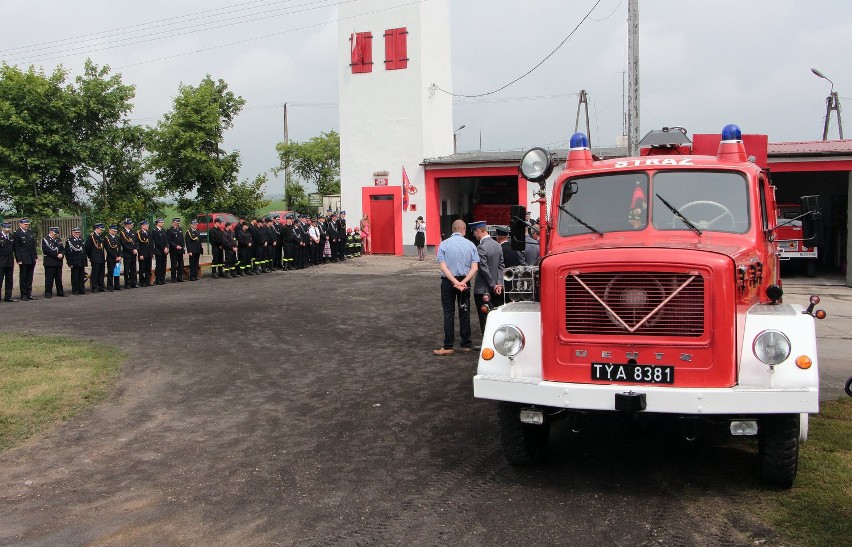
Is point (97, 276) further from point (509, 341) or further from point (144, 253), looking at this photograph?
point (509, 341)

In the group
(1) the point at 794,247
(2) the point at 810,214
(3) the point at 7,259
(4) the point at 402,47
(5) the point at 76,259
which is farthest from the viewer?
(4) the point at 402,47

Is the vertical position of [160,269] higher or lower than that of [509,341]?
lower

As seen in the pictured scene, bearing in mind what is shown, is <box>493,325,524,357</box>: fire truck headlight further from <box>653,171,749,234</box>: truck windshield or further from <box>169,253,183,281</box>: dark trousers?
<box>169,253,183,281</box>: dark trousers

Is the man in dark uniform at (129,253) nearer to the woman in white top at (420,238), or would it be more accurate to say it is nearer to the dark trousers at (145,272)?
the dark trousers at (145,272)

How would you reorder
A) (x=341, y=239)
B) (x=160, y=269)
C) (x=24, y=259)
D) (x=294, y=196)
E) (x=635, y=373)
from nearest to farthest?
(x=635, y=373)
(x=24, y=259)
(x=160, y=269)
(x=341, y=239)
(x=294, y=196)

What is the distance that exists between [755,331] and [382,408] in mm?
4363

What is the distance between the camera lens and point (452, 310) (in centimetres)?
1217

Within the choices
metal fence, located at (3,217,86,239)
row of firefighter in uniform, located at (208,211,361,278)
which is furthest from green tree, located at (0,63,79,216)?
row of firefighter in uniform, located at (208,211,361,278)

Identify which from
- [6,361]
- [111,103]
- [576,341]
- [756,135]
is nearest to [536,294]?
[576,341]

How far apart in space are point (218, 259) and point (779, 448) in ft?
69.2

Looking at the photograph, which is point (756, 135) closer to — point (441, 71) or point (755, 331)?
point (755, 331)

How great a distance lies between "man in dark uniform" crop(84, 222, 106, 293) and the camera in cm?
2156

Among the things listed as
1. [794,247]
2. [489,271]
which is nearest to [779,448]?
[489,271]

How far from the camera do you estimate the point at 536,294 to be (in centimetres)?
833
